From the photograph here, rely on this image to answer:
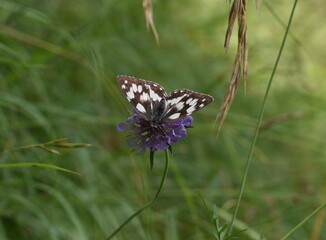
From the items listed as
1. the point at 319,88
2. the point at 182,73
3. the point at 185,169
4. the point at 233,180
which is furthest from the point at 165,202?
the point at 319,88

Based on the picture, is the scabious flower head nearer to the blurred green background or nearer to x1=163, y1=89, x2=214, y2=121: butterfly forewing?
x1=163, y1=89, x2=214, y2=121: butterfly forewing

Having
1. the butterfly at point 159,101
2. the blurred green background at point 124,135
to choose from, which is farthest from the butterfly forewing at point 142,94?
the blurred green background at point 124,135

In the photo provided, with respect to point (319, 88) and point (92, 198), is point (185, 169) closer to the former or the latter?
point (92, 198)

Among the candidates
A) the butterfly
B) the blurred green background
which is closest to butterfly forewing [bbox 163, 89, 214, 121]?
the butterfly

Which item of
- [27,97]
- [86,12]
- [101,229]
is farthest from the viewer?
[86,12]

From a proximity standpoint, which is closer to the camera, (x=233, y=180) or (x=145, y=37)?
(x=233, y=180)

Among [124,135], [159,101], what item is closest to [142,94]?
[159,101]
